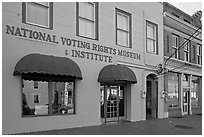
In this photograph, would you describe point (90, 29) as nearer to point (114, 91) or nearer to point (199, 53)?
point (114, 91)

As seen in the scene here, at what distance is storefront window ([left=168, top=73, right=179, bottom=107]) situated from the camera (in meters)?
17.2

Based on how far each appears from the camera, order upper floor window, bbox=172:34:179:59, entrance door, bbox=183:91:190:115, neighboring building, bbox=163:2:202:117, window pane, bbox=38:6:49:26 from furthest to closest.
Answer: entrance door, bbox=183:91:190:115, upper floor window, bbox=172:34:179:59, neighboring building, bbox=163:2:202:117, window pane, bbox=38:6:49:26

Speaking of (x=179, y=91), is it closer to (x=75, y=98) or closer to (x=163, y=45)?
(x=163, y=45)

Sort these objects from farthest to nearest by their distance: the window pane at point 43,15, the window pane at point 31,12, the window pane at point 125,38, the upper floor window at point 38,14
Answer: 1. the window pane at point 125,38
2. the window pane at point 43,15
3. the window pane at point 31,12
4. the upper floor window at point 38,14

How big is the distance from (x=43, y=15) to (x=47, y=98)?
3.47 m

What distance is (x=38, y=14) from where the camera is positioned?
10375mm

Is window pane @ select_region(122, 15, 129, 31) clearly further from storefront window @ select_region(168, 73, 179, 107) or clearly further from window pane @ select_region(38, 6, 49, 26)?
storefront window @ select_region(168, 73, 179, 107)

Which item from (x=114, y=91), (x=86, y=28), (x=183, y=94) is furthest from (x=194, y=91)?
(x=86, y=28)

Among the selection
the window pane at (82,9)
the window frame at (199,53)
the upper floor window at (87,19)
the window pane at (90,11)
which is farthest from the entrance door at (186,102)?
the window pane at (82,9)

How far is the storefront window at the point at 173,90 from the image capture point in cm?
1723

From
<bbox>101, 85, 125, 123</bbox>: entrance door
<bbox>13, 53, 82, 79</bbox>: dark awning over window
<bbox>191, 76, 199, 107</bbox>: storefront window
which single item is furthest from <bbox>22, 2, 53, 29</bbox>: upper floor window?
<bbox>191, 76, 199, 107</bbox>: storefront window

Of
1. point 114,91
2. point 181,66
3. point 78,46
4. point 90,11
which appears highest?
point 90,11

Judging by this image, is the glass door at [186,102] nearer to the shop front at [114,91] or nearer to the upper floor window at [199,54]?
the upper floor window at [199,54]

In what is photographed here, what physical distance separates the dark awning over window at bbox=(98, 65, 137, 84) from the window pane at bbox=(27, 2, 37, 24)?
396 centimetres
